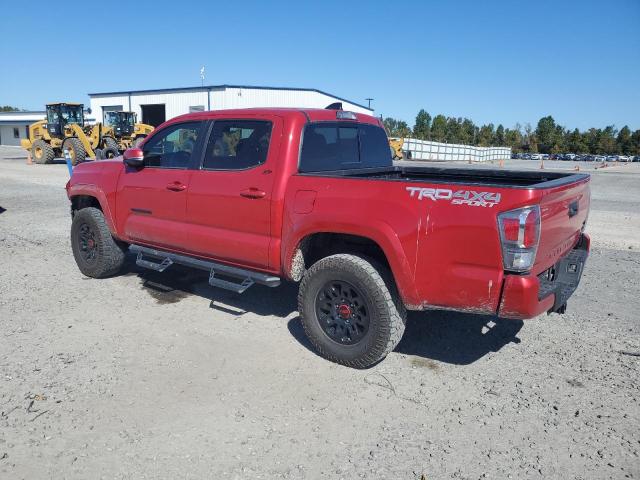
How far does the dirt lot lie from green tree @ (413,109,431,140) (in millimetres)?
80455

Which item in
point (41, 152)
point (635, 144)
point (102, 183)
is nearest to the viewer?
point (102, 183)

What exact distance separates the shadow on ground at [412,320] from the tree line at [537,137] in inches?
3375

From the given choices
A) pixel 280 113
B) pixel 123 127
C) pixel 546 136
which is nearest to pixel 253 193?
pixel 280 113

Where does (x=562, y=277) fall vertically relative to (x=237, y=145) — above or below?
below

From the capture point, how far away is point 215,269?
15.7 feet

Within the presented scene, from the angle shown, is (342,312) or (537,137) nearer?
(342,312)

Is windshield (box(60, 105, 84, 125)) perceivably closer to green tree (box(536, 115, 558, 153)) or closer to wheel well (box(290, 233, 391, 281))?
wheel well (box(290, 233, 391, 281))

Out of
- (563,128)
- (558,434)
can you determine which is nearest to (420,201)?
(558,434)

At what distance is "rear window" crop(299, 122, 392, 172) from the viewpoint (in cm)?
447

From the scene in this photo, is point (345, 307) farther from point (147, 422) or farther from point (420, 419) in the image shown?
point (147, 422)

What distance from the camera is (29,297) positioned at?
Result: 5504mm

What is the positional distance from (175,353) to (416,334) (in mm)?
2110

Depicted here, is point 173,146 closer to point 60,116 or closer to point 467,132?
point 60,116

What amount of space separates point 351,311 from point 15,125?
248 ft
